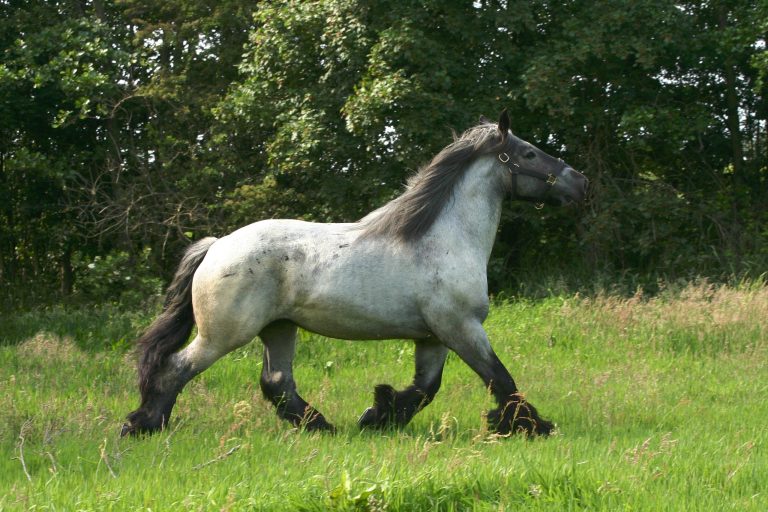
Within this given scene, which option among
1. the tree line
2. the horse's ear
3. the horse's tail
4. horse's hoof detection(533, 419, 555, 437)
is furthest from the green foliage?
horse's hoof detection(533, 419, 555, 437)

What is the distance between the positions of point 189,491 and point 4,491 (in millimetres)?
945

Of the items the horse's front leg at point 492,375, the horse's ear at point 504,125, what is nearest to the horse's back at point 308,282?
the horse's front leg at point 492,375

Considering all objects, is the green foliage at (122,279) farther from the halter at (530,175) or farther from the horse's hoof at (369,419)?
the halter at (530,175)

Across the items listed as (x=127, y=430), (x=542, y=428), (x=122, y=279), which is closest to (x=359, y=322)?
(x=542, y=428)

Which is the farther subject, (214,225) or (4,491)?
(214,225)

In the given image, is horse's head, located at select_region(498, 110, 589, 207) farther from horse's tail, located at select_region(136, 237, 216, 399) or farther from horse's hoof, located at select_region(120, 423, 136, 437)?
horse's hoof, located at select_region(120, 423, 136, 437)

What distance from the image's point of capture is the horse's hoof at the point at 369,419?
688cm

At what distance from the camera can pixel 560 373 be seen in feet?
29.9

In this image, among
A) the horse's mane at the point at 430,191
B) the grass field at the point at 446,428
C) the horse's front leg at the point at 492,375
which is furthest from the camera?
the horse's mane at the point at 430,191

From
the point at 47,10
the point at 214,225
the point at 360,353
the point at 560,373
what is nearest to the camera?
the point at 560,373

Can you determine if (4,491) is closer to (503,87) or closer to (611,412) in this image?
(611,412)

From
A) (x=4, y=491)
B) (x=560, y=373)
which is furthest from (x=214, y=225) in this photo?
(x=4, y=491)

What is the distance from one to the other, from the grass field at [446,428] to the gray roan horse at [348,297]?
27cm

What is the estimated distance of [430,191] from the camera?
6.89 metres
